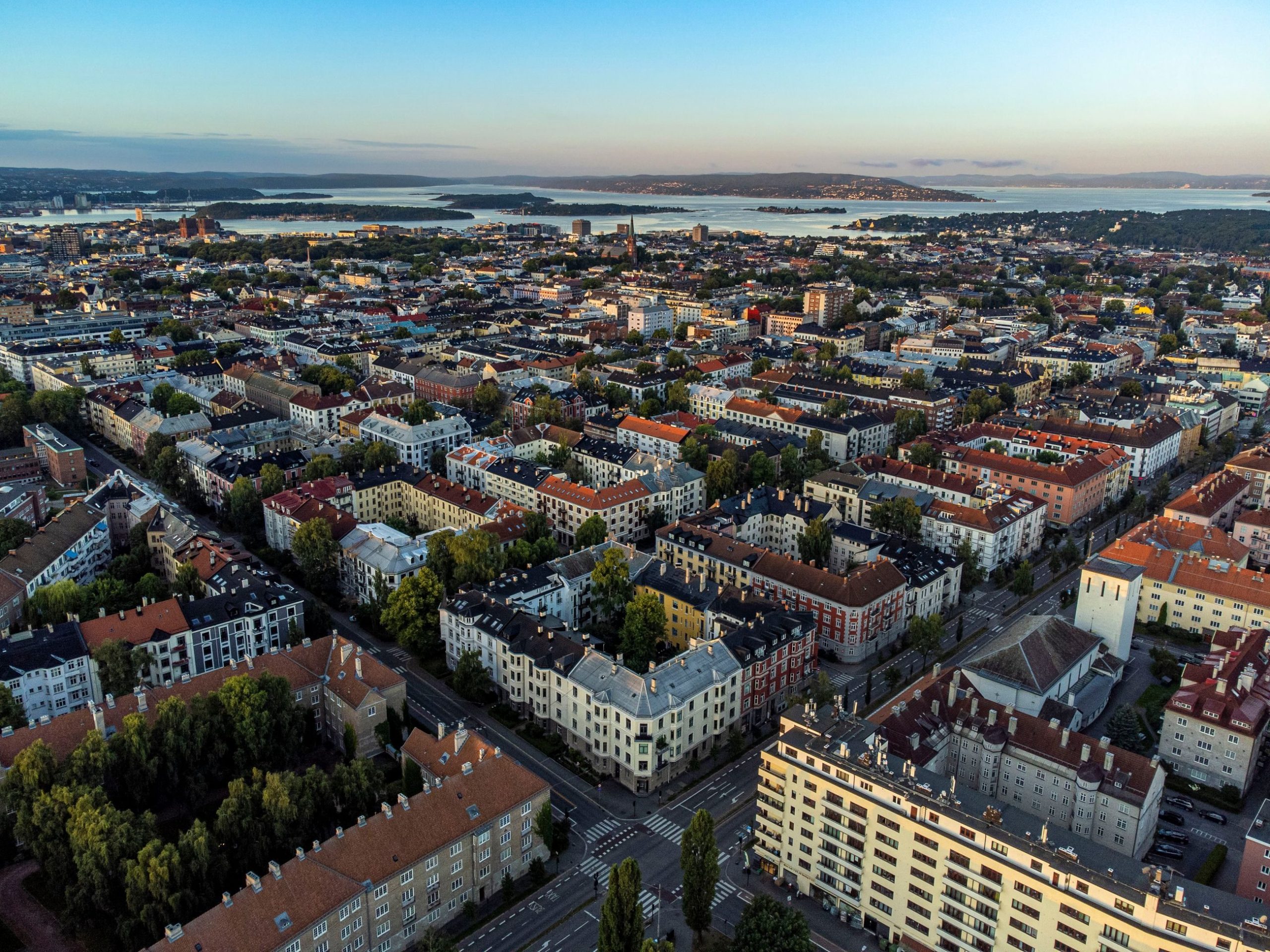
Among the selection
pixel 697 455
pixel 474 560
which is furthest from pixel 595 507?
pixel 697 455

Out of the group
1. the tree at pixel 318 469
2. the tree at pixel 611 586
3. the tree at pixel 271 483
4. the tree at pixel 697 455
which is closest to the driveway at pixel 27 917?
the tree at pixel 611 586

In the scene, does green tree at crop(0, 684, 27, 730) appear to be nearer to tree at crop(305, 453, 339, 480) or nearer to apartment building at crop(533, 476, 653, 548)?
tree at crop(305, 453, 339, 480)

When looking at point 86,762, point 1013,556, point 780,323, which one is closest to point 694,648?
point 86,762

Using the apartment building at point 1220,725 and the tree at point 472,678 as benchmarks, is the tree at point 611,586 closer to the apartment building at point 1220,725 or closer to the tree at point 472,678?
the tree at point 472,678

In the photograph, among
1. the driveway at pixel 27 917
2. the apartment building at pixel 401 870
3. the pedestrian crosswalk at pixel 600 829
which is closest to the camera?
the apartment building at pixel 401 870

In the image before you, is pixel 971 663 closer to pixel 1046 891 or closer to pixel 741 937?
pixel 1046 891

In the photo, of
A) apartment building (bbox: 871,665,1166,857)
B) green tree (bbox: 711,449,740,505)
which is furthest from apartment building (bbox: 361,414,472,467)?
apartment building (bbox: 871,665,1166,857)
